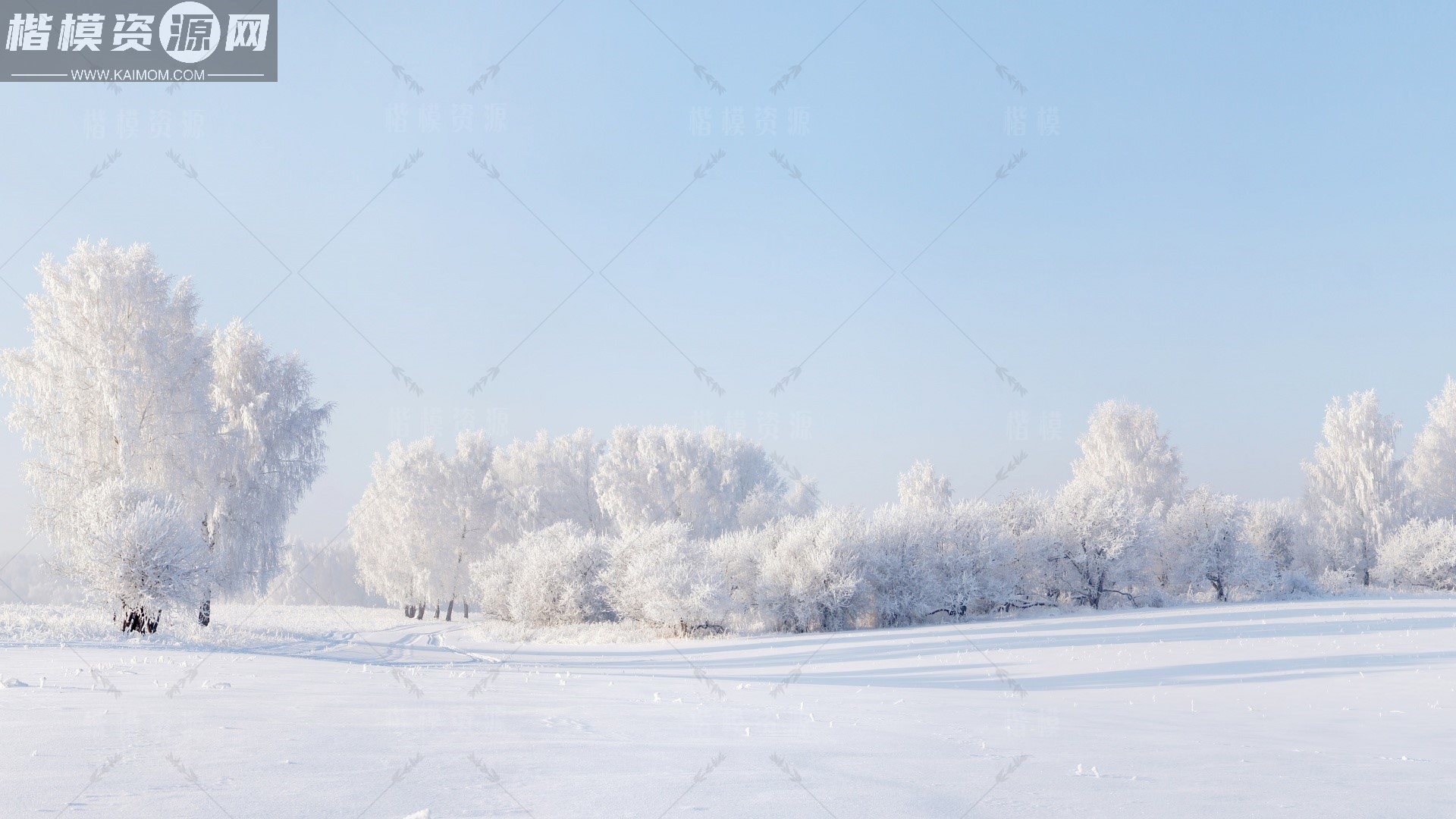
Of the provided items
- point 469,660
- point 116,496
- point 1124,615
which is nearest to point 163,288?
point 116,496

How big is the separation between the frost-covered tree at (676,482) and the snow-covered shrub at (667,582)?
13025 millimetres

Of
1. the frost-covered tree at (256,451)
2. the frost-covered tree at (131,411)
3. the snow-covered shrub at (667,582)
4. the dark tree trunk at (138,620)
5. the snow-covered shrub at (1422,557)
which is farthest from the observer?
the snow-covered shrub at (1422,557)

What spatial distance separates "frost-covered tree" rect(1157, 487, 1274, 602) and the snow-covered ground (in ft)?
52.0

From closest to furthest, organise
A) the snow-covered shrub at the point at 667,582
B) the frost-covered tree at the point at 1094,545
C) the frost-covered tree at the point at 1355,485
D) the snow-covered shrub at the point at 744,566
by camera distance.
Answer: the snow-covered shrub at the point at 667,582 < the snow-covered shrub at the point at 744,566 < the frost-covered tree at the point at 1094,545 < the frost-covered tree at the point at 1355,485

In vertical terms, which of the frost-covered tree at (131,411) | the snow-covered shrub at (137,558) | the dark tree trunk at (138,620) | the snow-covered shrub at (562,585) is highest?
the frost-covered tree at (131,411)

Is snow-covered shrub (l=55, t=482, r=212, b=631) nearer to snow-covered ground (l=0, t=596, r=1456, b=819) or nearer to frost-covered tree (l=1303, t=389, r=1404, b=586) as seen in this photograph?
snow-covered ground (l=0, t=596, r=1456, b=819)

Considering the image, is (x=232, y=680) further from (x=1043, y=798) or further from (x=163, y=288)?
(x=163, y=288)

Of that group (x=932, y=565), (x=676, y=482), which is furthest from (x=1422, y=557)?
(x=676, y=482)

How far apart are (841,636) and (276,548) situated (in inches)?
650

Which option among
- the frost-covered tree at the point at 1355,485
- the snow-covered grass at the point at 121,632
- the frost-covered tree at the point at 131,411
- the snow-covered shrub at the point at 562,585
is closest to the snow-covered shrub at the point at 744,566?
the snow-covered shrub at the point at 562,585

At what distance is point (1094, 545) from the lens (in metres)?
27.9

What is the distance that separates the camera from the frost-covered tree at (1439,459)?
44000 mm

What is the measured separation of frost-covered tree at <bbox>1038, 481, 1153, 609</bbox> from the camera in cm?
2778

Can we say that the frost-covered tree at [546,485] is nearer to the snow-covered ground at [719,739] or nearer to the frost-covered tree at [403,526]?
the frost-covered tree at [403,526]
